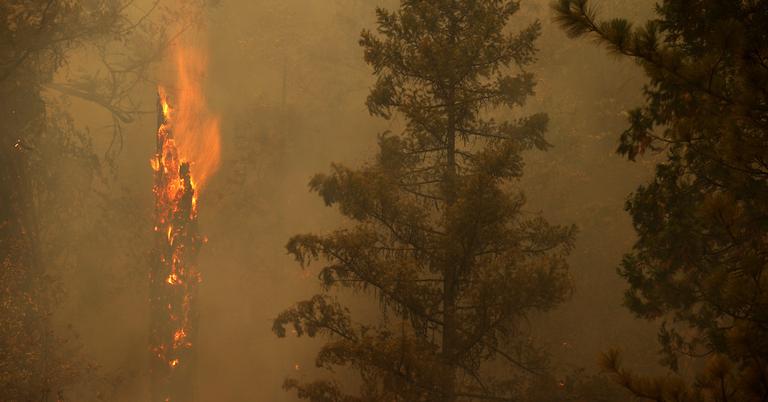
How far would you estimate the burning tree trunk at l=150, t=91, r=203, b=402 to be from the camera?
52.0ft

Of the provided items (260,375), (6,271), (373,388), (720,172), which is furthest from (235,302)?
(720,172)

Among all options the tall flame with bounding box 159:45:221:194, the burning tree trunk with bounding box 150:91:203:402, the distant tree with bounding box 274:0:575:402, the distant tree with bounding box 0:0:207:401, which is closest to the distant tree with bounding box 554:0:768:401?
the distant tree with bounding box 274:0:575:402

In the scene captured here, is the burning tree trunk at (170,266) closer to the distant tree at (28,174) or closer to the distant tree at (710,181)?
the distant tree at (28,174)

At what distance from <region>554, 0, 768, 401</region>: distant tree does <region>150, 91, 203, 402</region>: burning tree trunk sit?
1071cm

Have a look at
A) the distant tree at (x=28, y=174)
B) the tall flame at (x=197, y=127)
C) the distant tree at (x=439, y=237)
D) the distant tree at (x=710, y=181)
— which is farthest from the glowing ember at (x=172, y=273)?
the tall flame at (x=197, y=127)

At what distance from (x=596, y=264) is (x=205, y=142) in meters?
17.3

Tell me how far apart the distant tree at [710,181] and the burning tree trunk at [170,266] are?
10.7m

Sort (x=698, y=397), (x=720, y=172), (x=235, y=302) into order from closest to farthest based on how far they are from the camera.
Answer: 1. (x=698, y=397)
2. (x=720, y=172)
3. (x=235, y=302)

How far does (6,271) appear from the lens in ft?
48.4

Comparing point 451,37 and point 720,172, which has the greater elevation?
point 451,37

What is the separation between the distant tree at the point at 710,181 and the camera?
5203 millimetres

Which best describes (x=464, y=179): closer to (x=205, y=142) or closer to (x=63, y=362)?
(x=63, y=362)

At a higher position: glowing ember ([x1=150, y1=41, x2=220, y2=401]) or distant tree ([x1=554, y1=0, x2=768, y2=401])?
glowing ember ([x1=150, y1=41, x2=220, y2=401])

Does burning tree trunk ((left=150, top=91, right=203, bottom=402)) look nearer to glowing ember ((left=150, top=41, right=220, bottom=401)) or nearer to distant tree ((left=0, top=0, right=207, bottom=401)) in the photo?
glowing ember ((left=150, top=41, right=220, bottom=401))
